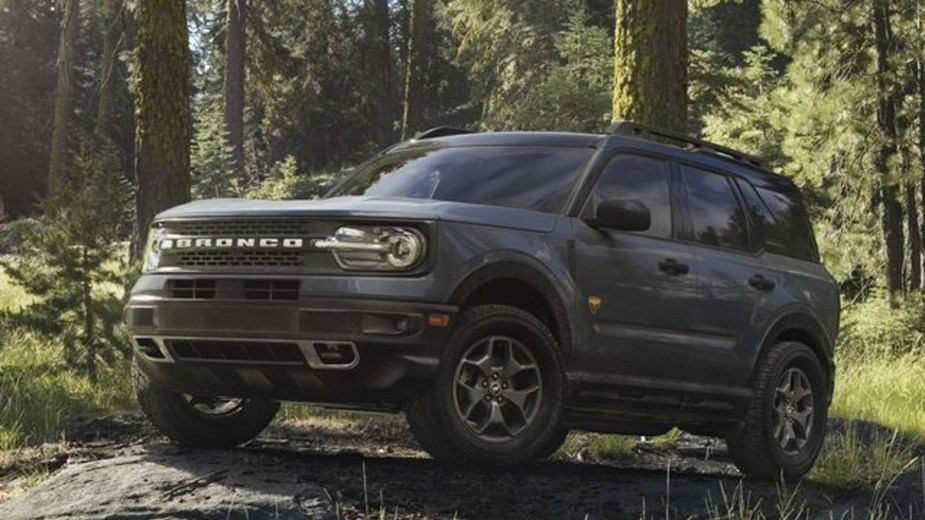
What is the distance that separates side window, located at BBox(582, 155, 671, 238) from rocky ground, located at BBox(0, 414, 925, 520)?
1.55 meters

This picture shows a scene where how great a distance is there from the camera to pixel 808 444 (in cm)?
721

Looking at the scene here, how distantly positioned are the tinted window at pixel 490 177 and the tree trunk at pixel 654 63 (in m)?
3.97

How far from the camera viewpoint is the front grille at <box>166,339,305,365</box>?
201 inches

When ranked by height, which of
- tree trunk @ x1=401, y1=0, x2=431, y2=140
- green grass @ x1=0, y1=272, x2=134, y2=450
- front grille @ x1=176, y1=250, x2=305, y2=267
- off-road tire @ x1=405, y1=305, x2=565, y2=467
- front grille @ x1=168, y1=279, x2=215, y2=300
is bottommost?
green grass @ x1=0, y1=272, x2=134, y2=450

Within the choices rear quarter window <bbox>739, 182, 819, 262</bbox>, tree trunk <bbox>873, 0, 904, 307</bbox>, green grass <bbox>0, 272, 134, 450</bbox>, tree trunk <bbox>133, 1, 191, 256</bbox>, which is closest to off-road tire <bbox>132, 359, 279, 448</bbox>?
green grass <bbox>0, 272, 134, 450</bbox>

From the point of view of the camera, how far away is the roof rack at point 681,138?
21.8 feet

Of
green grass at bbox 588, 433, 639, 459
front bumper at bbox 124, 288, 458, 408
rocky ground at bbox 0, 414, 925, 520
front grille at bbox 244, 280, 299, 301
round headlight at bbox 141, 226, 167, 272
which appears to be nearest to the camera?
rocky ground at bbox 0, 414, 925, 520

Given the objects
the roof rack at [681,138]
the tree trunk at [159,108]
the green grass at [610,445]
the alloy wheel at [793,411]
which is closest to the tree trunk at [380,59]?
the tree trunk at [159,108]

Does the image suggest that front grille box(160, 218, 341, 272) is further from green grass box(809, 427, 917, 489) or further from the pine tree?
the pine tree

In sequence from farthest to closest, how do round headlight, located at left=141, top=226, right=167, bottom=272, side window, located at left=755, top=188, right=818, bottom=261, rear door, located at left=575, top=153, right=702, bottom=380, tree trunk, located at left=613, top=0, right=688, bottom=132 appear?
tree trunk, located at left=613, top=0, right=688, bottom=132 < side window, located at left=755, top=188, right=818, bottom=261 < rear door, located at left=575, top=153, right=702, bottom=380 < round headlight, located at left=141, top=226, right=167, bottom=272

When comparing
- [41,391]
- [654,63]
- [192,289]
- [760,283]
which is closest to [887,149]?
[654,63]

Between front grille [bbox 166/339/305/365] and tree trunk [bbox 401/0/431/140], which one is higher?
tree trunk [bbox 401/0/431/140]

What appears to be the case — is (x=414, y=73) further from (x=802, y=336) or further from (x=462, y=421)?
(x=462, y=421)

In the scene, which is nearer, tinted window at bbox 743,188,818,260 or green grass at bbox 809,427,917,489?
green grass at bbox 809,427,917,489
